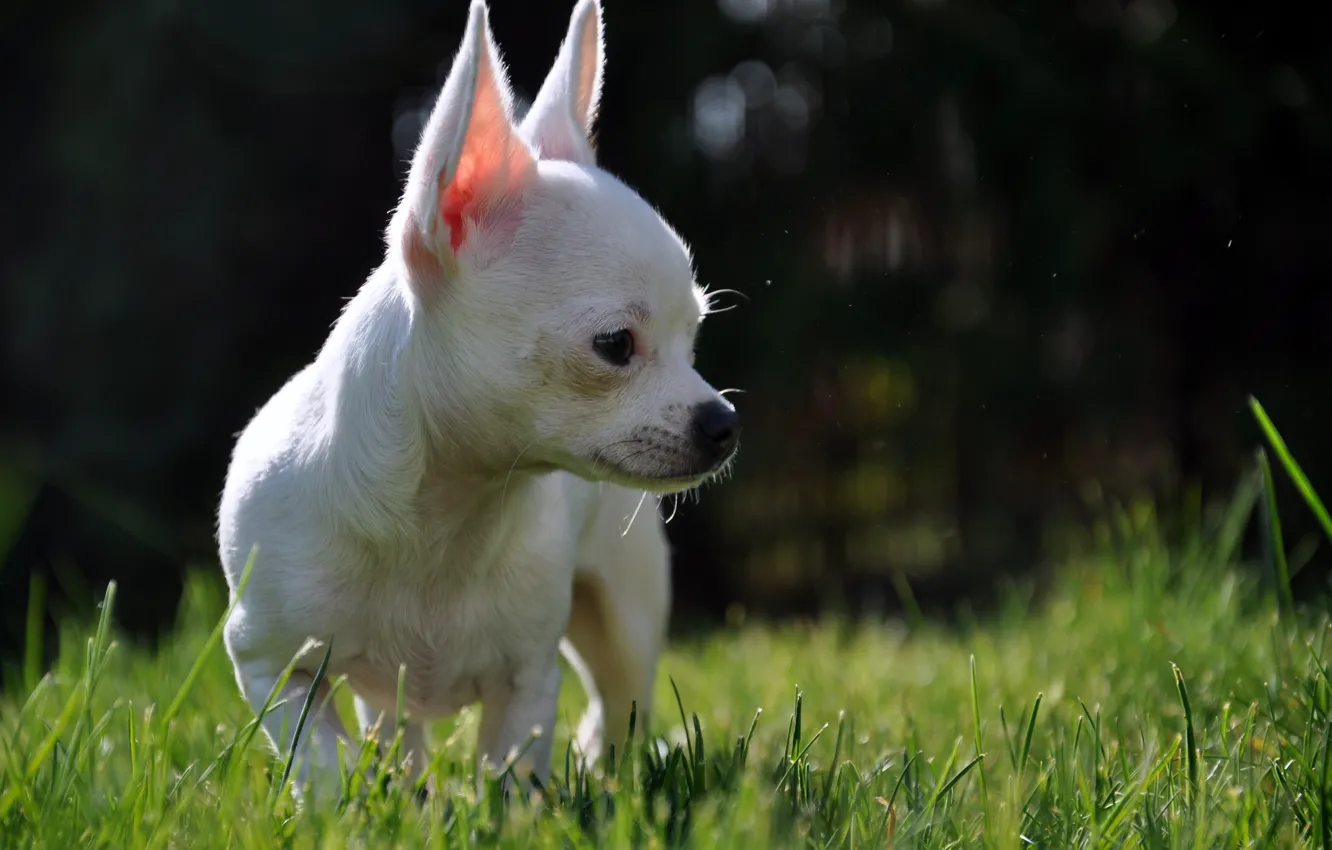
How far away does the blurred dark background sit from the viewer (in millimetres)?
5715

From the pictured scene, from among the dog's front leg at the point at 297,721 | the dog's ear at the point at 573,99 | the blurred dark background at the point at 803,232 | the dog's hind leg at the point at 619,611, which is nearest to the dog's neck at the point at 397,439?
the dog's front leg at the point at 297,721

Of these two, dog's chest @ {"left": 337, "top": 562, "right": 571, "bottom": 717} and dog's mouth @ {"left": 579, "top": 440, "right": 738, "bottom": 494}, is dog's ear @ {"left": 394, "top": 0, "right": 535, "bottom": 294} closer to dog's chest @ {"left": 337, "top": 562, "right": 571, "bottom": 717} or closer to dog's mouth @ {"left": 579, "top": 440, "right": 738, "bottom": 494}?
dog's mouth @ {"left": 579, "top": 440, "right": 738, "bottom": 494}

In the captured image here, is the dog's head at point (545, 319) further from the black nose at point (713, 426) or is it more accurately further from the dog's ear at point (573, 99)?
the dog's ear at point (573, 99)

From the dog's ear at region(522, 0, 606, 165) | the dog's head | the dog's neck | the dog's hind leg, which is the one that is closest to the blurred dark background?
the dog's hind leg

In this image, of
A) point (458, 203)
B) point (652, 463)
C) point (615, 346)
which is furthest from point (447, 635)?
point (458, 203)

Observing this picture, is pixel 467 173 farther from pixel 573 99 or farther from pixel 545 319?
pixel 573 99

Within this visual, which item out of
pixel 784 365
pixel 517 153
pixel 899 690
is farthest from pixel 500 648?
pixel 784 365

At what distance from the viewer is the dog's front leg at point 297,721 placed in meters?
2.17

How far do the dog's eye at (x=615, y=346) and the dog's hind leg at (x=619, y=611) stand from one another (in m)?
0.75

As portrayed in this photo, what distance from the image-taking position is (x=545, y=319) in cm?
230

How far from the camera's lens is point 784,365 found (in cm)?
610

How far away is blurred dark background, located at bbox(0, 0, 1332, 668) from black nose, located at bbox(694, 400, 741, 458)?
3.77 m

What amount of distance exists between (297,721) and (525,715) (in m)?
0.39

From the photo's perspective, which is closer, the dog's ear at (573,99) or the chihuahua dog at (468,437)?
the chihuahua dog at (468,437)
